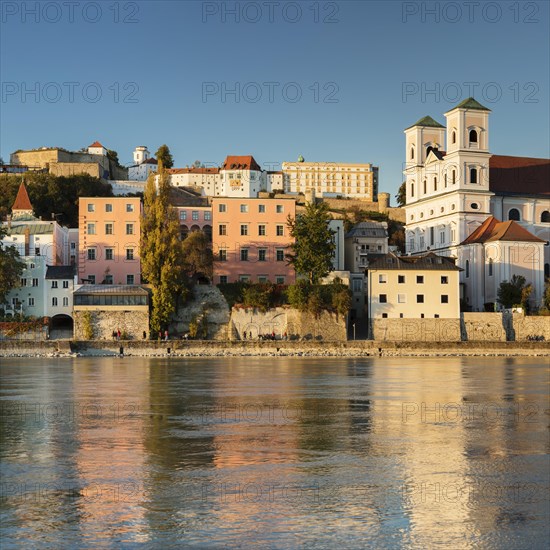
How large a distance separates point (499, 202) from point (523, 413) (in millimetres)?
65314

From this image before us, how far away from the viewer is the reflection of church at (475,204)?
257ft

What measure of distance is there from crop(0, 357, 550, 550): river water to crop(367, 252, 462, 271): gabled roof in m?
39.2

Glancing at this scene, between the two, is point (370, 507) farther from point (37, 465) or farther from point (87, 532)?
point (37, 465)

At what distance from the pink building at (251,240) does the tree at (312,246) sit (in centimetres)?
197

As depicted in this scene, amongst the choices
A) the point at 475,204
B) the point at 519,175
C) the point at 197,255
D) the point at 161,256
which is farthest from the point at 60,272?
the point at 519,175

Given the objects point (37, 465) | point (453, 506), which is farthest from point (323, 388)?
point (453, 506)

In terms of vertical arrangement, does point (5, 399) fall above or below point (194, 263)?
below

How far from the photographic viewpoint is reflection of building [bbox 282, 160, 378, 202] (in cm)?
17512

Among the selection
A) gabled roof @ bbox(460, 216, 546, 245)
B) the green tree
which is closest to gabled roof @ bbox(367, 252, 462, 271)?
gabled roof @ bbox(460, 216, 546, 245)

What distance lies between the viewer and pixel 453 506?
1329 cm

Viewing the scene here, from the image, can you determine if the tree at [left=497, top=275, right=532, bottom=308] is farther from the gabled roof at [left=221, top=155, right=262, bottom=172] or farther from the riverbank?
the gabled roof at [left=221, top=155, right=262, bottom=172]

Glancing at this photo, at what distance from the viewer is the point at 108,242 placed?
73188 millimetres

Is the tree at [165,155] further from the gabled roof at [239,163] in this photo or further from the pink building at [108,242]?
the pink building at [108,242]

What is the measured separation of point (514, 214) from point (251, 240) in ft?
95.6
